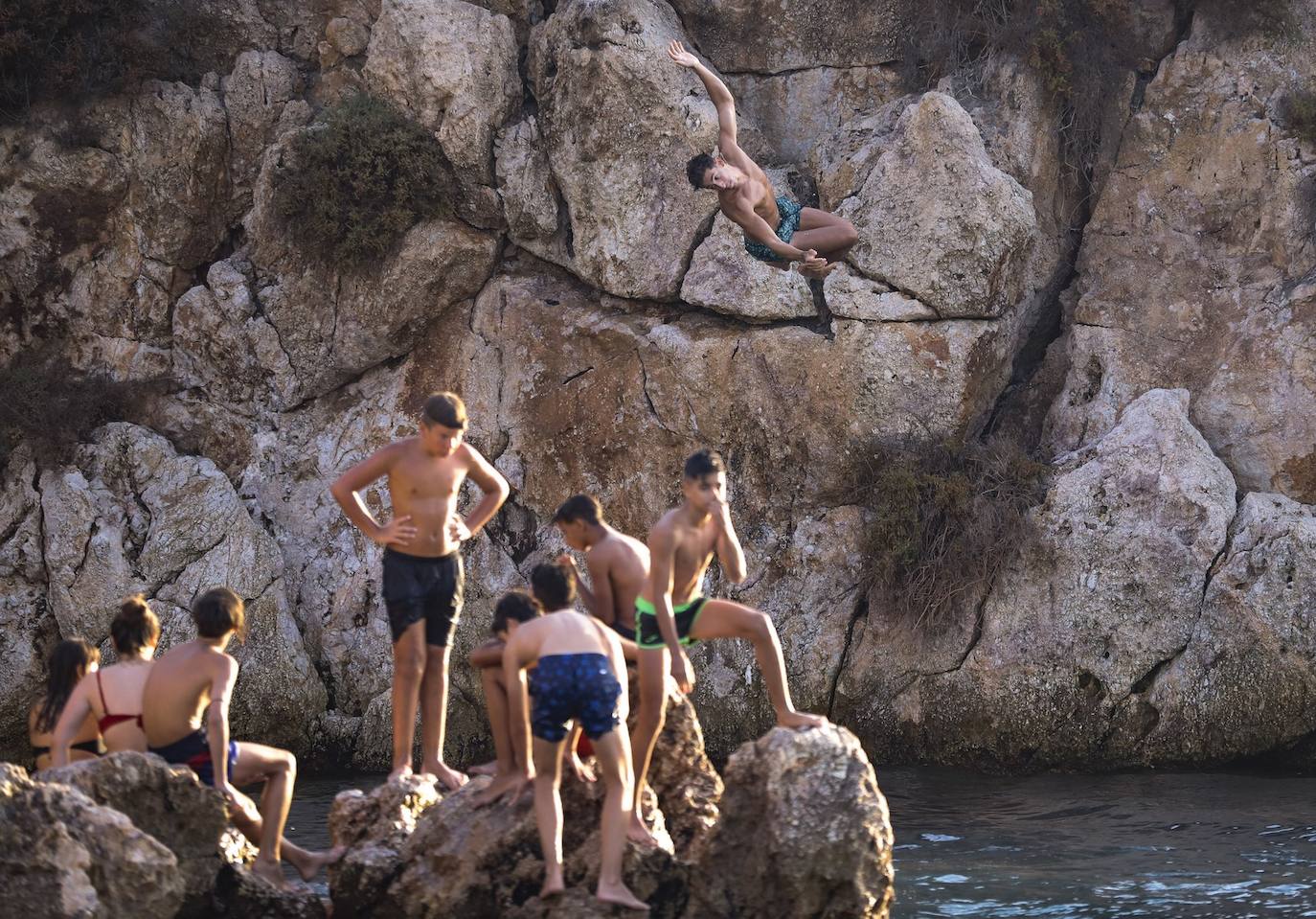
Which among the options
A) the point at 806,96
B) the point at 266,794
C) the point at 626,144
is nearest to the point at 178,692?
the point at 266,794

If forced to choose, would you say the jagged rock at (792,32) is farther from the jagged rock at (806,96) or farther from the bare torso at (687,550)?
the bare torso at (687,550)

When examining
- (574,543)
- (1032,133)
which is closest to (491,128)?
(1032,133)

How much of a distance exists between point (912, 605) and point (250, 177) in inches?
296

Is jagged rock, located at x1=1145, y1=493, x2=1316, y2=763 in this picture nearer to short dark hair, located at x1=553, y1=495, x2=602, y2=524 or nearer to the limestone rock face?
the limestone rock face

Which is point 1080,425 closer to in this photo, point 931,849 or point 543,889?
point 931,849

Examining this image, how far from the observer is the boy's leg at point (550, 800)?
696cm

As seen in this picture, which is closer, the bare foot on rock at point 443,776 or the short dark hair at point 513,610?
the short dark hair at point 513,610

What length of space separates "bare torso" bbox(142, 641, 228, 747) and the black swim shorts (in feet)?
3.17

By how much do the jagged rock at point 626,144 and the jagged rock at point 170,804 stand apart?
735cm

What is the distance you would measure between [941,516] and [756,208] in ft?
11.3

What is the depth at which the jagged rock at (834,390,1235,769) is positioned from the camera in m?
12.1

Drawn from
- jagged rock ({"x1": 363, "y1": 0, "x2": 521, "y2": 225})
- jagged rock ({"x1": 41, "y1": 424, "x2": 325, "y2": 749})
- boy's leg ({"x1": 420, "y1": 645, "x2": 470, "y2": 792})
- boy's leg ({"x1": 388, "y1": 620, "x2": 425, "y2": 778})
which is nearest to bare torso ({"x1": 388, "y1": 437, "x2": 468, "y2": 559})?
boy's leg ({"x1": 388, "y1": 620, "x2": 425, "y2": 778})

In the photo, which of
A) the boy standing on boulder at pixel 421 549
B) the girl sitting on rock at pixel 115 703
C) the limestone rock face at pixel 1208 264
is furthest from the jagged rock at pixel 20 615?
the limestone rock face at pixel 1208 264

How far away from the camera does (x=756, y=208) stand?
427 inches
